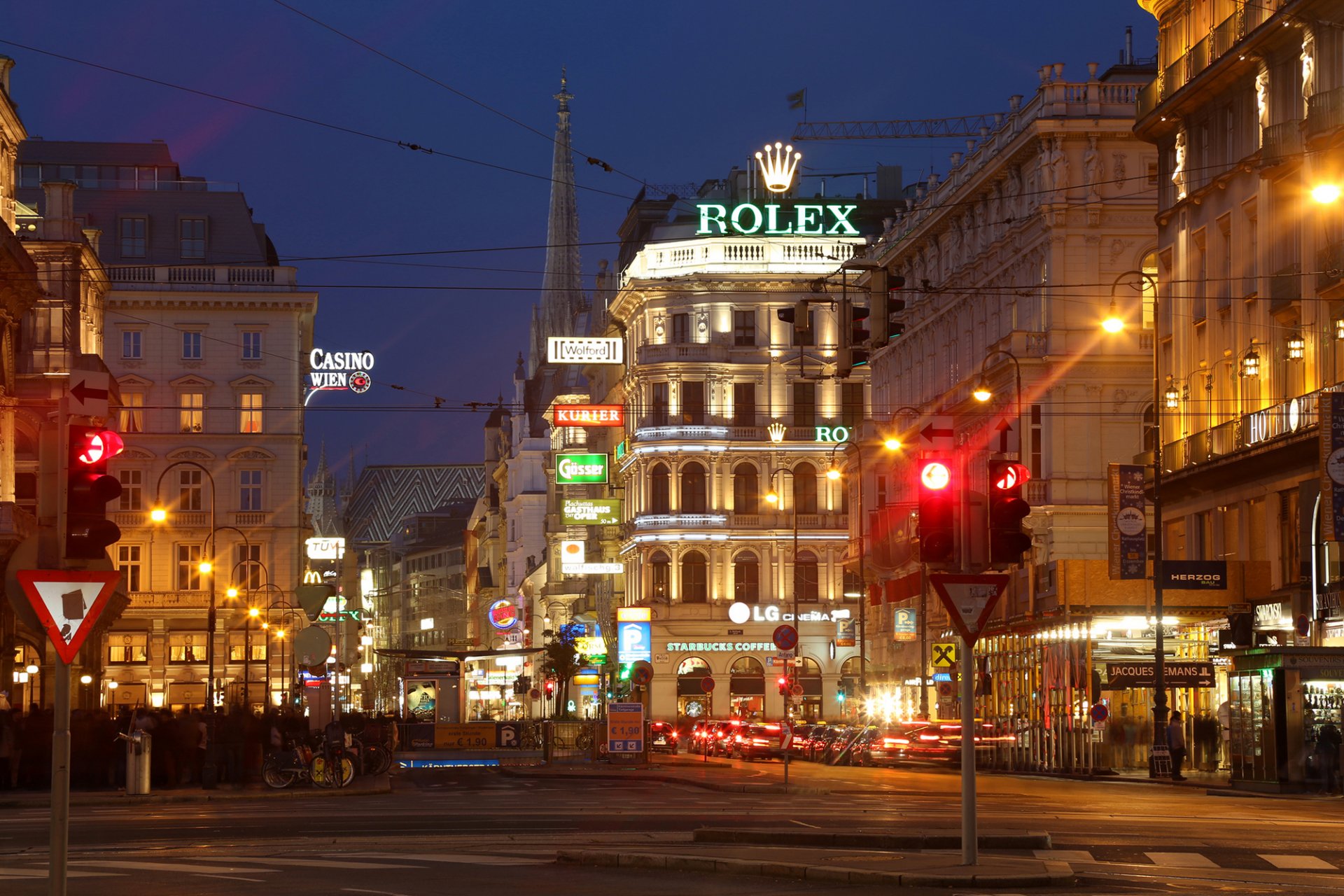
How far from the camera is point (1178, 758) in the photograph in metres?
43.5

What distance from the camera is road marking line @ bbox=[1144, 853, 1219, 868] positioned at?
19.5 metres

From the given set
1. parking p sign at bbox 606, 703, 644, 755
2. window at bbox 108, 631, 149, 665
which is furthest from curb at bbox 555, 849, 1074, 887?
window at bbox 108, 631, 149, 665

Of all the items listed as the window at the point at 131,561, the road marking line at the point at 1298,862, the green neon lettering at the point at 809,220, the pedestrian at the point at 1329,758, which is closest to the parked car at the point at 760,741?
the pedestrian at the point at 1329,758

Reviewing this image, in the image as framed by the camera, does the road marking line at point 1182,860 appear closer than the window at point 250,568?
Yes

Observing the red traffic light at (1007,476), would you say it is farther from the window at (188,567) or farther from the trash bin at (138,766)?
the window at (188,567)

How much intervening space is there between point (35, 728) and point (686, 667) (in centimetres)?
→ 5935

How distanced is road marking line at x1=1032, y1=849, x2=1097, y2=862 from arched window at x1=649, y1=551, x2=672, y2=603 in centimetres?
7701

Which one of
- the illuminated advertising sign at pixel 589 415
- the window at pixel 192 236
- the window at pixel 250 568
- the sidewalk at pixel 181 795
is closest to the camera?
the sidewalk at pixel 181 795

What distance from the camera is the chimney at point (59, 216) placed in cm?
7475

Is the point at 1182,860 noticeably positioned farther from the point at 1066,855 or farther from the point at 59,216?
the point at 59,216

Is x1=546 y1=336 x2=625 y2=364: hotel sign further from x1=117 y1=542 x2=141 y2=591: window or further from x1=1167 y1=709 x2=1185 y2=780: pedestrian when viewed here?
x1=1167 y1=709 x2=1185 y2=780: pedestrian

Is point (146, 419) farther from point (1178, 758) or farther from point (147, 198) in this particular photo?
point (1178, 758)

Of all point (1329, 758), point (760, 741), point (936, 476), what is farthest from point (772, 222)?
point (936, 476)

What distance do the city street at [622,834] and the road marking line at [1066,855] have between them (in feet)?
0.26
